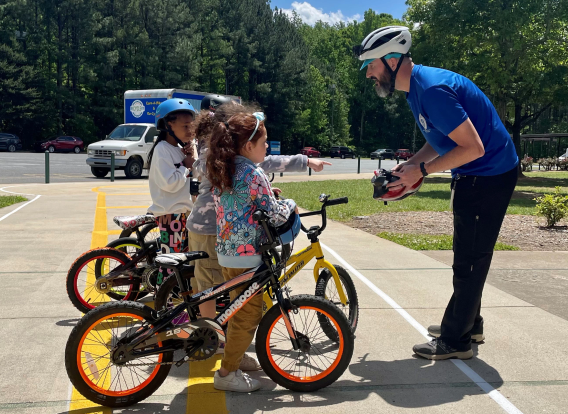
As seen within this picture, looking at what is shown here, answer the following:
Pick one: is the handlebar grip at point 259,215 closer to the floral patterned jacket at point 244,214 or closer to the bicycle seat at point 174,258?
the floral patterned jacket at point 244,214

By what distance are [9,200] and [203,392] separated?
10.3 m

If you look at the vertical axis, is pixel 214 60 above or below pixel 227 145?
above

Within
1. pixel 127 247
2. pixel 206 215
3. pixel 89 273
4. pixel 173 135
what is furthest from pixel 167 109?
pixel 89 273

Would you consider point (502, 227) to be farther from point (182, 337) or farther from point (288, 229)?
point (182, 337)

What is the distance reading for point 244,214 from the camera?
329 centimetres

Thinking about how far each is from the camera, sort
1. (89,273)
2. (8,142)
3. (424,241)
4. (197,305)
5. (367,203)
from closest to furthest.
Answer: (197,305) → (89,273) → (424,241) → (367,203) → (8,142)

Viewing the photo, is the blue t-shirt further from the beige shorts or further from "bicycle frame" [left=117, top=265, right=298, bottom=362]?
the beige shorts

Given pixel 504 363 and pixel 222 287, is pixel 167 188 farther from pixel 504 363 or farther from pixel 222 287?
pixel 504 363

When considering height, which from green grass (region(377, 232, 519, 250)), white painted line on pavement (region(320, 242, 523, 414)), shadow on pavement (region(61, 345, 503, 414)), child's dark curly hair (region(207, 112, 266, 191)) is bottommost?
shadow on pavement (region(61, 345, 503, 414))

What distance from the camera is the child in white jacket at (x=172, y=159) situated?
432 cm

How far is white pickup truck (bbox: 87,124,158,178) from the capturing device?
2078cm

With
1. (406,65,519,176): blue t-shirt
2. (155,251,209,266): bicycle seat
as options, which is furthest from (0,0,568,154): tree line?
(155,251,209,266): bicycle seat

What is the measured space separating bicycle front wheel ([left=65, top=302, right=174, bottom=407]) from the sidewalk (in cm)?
12

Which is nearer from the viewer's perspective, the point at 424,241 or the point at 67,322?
the point at 67,322
